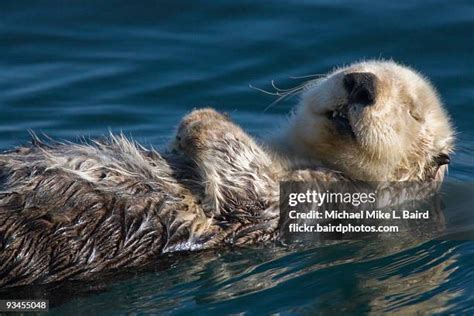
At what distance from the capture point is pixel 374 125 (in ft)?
18.8

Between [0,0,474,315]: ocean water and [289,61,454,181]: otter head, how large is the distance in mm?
458

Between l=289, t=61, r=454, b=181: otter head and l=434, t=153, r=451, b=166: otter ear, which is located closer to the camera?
l=289, t=61, r=454, b=181: otter head

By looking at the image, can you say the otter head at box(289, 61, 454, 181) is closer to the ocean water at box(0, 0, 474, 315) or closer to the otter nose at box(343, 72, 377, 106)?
the otter nose at box(343, 72, 377, 106)

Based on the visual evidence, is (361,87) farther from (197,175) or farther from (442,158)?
(197,175)

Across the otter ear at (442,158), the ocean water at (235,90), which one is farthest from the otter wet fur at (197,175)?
the ocean water at (235,90)

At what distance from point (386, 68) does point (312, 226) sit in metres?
0.99

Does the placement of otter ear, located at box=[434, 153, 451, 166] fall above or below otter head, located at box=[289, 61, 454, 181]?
below

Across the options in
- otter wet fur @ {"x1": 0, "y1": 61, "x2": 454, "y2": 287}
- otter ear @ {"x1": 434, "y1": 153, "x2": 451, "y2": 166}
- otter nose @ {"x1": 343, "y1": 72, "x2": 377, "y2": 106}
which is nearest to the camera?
otter wet fur @ {"x1": 0, "y1": 61, "x2": 454, "y2": 287}

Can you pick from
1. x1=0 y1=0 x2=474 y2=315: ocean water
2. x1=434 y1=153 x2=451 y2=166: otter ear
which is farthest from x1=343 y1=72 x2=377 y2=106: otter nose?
x1=0 y1=0 x2=474 y2=315: ocean water

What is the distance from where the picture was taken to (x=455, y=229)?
6305 mm

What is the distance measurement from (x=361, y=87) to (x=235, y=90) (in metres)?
3.15

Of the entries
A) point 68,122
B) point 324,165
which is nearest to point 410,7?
point 68,122

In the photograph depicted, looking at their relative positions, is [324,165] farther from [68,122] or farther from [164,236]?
[68,122]

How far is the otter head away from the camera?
18.8ft
